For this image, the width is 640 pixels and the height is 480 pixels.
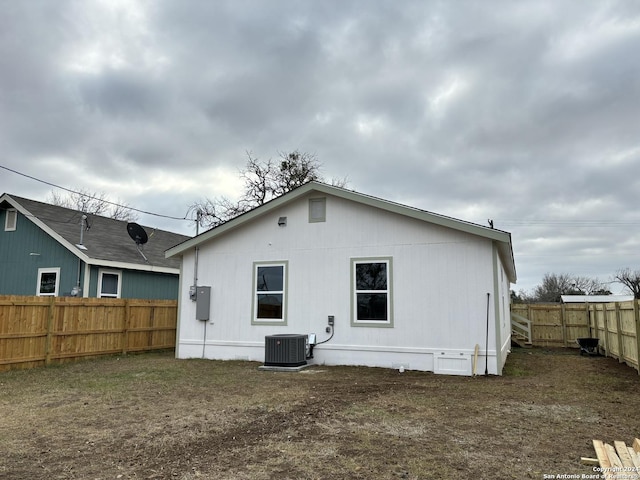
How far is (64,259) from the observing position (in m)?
13.9

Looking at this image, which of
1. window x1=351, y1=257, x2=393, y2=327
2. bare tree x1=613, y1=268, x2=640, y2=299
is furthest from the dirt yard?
bare tree x1=613, y1=268, x2=640, y2=299

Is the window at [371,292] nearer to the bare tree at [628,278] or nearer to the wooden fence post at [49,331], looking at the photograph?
the wooden fence post at [49,331]

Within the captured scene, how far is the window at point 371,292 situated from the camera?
994cm

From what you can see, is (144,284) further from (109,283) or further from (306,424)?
(306,424)

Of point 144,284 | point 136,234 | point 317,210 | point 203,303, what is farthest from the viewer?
point 136,234

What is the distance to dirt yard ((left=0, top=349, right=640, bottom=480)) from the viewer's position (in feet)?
12.8

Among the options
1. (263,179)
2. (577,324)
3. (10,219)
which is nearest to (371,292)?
(577,324)

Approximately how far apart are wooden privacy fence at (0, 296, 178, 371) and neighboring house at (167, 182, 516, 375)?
1953 mm

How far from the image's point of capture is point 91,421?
5.50 m

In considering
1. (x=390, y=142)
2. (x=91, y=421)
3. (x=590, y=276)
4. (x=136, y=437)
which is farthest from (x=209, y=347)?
(x=590, y=276)

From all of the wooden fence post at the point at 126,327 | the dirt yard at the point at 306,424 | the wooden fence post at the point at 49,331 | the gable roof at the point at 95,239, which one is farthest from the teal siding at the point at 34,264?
the dirt yard at the point at 306,424

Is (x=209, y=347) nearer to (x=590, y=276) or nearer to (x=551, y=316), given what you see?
(x=551, y=316)

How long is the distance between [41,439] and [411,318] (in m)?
6.99

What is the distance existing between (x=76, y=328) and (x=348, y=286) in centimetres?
686
